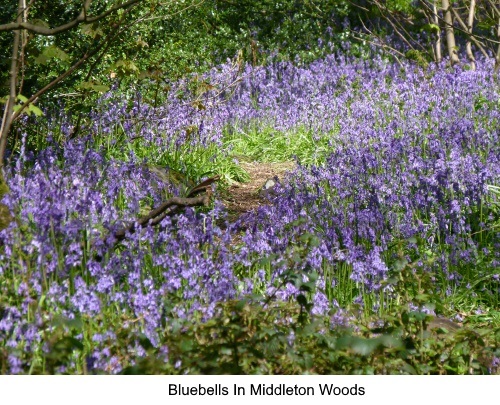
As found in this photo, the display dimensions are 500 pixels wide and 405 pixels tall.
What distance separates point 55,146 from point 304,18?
Answer: 7785mm

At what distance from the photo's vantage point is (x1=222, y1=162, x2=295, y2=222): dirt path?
261 inches

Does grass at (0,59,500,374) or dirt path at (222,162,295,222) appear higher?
dirt path at (222,162,295,222)

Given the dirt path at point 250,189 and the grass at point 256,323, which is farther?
the dirt path at point 250,189

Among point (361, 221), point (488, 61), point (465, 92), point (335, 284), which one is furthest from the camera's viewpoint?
point (488, 61)

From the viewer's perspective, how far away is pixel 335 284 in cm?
443

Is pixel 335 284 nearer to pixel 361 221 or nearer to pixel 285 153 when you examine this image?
pixel 361 221

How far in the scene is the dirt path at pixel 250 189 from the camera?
21.8 feet

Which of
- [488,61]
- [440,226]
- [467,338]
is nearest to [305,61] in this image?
[488,61]

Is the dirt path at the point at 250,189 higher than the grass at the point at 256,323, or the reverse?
the dirt path at the point at 250,189

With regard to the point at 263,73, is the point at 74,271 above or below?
below

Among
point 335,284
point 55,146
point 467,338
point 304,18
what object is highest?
point 304,18

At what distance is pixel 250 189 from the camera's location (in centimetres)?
738

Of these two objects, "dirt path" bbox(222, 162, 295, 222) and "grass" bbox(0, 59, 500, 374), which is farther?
"dirt path" bbox(222, 162, 295, 222)

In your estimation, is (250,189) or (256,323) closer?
(256,323)
